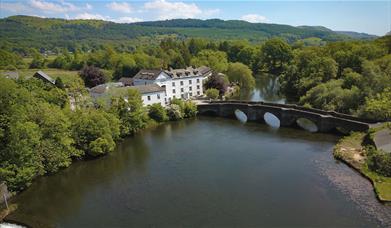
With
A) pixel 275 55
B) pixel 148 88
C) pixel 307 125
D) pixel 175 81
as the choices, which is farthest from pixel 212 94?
pixel 275 55

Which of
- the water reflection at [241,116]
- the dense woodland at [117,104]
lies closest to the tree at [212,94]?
the dense woodland at [117,104]

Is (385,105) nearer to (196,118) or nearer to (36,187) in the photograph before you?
(196,118)

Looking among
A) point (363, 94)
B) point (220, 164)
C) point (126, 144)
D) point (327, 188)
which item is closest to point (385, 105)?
point (363, 94)

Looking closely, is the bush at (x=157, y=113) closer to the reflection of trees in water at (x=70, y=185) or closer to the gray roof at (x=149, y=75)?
the reflection of trees in water at (x=70, y=185)

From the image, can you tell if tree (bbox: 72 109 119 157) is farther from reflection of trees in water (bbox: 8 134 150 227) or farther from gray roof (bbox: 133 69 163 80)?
gray roof (bbox: 133 69 163 80)

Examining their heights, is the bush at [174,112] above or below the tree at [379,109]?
below

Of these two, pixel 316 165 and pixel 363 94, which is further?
pixel 363 94

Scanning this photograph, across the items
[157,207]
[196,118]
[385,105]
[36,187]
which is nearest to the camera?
[157,207]

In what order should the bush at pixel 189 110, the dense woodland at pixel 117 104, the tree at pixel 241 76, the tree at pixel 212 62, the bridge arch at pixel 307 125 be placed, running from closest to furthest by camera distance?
the dense woodland at pixel 117 104 → the bridge arch at pixel 307 125 → the bush at pixel 189 110 → the tree at pixel 241 76 → the tree at pixel 212 62
